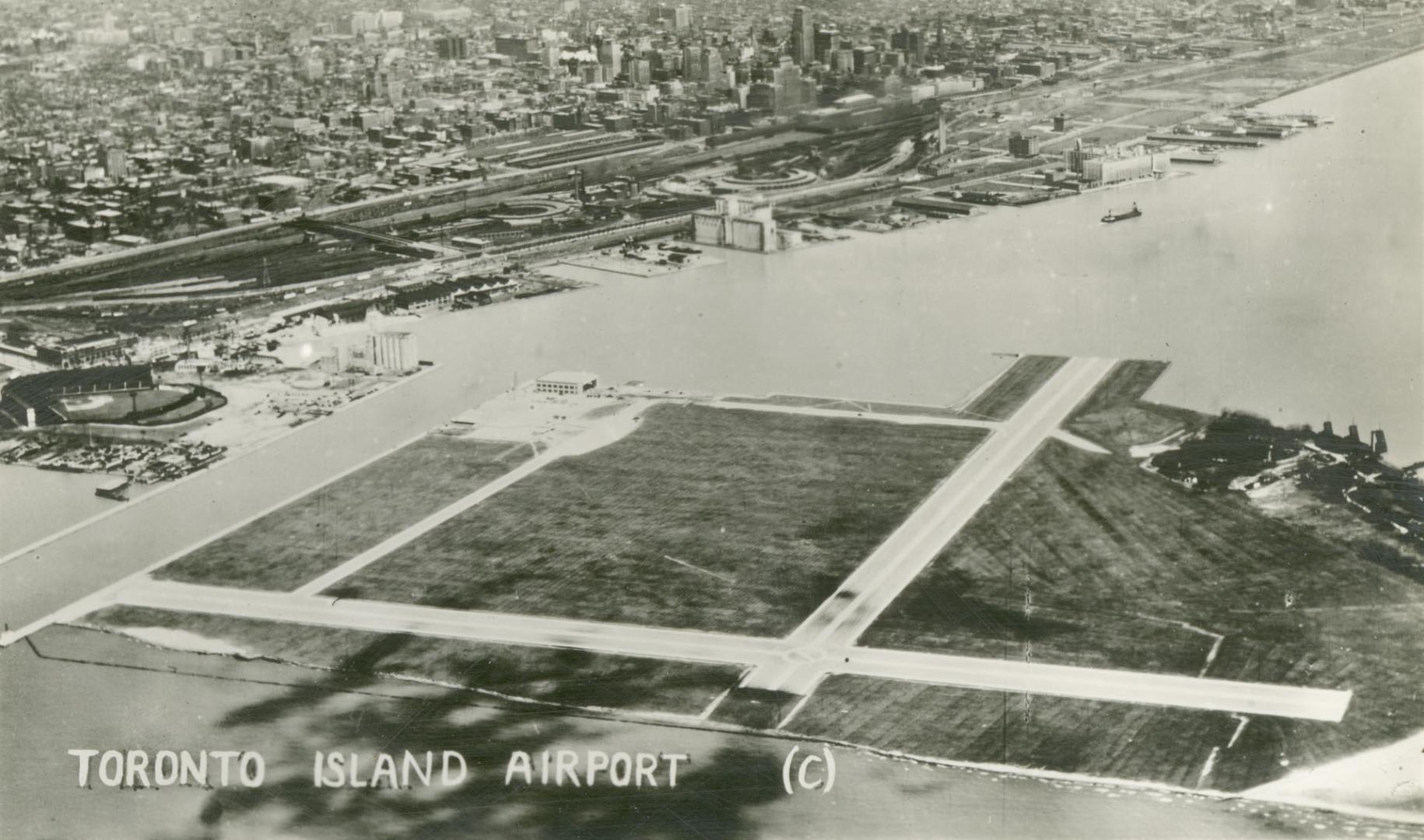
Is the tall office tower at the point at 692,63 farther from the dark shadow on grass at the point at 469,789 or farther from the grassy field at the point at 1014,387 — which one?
A: the dark shadow on grass at the point at 469,789

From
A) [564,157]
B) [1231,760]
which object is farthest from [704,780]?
[564,157]

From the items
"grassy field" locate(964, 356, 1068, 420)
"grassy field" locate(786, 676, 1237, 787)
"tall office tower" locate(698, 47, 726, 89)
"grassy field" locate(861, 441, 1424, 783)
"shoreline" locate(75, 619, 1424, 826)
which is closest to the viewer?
"shoreline" locate(75, 619, 1424, 826)

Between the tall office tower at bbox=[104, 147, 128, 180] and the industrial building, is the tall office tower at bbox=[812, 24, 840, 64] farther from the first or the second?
the tall office tower at bbox=[104, 147, 128, 180]

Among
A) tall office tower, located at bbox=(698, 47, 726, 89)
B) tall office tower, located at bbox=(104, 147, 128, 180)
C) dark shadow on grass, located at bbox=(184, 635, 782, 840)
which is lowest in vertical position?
dark shadow on grass, located at bbox=(184, 635, 782, 840)

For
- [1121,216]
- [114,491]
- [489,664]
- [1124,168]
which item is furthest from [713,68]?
[489,664]

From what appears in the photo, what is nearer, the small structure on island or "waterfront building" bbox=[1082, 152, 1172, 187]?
the small structure on island

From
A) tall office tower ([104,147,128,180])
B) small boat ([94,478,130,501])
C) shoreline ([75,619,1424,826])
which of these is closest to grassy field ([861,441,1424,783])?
shoreline ([75,619,1424,826])

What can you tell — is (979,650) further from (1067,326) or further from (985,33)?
(985,33)
